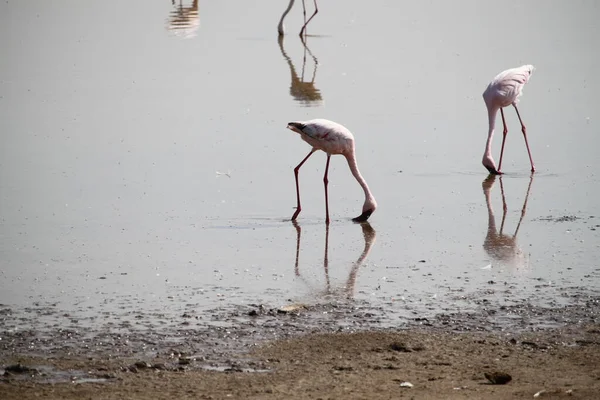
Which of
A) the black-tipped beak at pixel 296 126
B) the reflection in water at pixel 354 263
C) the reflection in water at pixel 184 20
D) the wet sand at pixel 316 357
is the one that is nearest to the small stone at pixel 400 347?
the wet sand at pixel 316 357

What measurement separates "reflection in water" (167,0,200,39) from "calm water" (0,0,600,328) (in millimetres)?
341

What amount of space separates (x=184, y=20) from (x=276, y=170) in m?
Result: 14.5

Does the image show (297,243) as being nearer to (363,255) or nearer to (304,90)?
(363,255)

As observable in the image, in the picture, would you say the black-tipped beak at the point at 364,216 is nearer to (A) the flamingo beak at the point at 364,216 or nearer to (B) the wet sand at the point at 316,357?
(A) the flamingo beak at the point at 364,216

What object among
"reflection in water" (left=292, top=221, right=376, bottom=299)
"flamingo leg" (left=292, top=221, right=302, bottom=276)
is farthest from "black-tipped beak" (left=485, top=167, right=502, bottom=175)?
"flamingo leg" (left=292, top=221, right=302, bottom=276)

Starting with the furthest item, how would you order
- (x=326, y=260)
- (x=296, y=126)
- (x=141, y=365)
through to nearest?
(x=296, y=126) < (x=326, y=260) < (x=141, y=365)

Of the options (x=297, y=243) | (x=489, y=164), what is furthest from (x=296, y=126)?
(x=489, y=164)

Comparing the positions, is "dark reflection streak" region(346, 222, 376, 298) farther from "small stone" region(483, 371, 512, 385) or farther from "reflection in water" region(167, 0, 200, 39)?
"reflection in water" region(167, 0, 200, 39)

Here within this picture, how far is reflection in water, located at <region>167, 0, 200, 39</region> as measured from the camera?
24.2 m

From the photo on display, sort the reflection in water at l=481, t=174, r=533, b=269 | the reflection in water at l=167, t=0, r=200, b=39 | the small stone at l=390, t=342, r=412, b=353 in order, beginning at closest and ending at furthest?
the small stone at l=390, t=342, r=412, b=353
the reflection in water at l=481, t=174, r=533, b=269
the reflection in water at l=167, t=0, r=200, b=39

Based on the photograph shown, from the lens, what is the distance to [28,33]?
23.9 m

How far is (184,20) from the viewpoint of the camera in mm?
26047

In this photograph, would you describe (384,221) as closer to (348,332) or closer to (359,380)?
(348,332)

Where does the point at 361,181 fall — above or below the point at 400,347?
above
